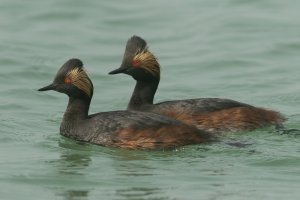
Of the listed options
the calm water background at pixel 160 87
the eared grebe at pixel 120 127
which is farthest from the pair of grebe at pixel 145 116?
the calm water background at pixel 160 87

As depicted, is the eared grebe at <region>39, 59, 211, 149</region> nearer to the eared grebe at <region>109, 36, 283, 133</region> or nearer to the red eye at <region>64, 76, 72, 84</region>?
the red eye at <region>64, 76, 72, 84</region>

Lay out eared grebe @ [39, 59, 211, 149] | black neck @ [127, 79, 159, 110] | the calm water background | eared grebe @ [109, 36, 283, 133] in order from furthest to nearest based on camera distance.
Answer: black neck @ [127, 79, 159, 110] → eared grebe @ [109, 36, 283, 133] → eared grebe @ [39, 59, 211, 149] → the calm water background

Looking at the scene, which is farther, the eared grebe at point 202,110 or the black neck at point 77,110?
the eared grebe at point 202,110

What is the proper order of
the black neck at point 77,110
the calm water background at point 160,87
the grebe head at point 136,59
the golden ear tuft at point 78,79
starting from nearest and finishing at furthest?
the calm water background at point 160,87, the golden ear tuft at point 78,79, the black neck at point 77,110, the grebe head at point 136,59

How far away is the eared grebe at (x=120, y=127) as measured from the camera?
1550 cm

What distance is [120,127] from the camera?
51.3 ft

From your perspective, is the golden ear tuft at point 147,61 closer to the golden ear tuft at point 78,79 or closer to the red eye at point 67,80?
the golden ear tuft at point 78,79

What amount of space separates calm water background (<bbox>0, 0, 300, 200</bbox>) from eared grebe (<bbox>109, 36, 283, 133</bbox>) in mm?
342

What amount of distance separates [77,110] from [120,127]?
42.2 inches

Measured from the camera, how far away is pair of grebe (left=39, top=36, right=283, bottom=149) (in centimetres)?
1553

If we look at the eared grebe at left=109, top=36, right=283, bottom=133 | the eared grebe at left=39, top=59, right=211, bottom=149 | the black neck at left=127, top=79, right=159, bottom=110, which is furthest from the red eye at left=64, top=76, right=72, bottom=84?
the black neck at left=127, top=79, right=159, bottom=110

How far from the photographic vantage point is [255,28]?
2645 cm

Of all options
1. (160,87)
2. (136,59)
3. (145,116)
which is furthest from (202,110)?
(160,87)

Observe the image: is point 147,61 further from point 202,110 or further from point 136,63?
point 202,110
